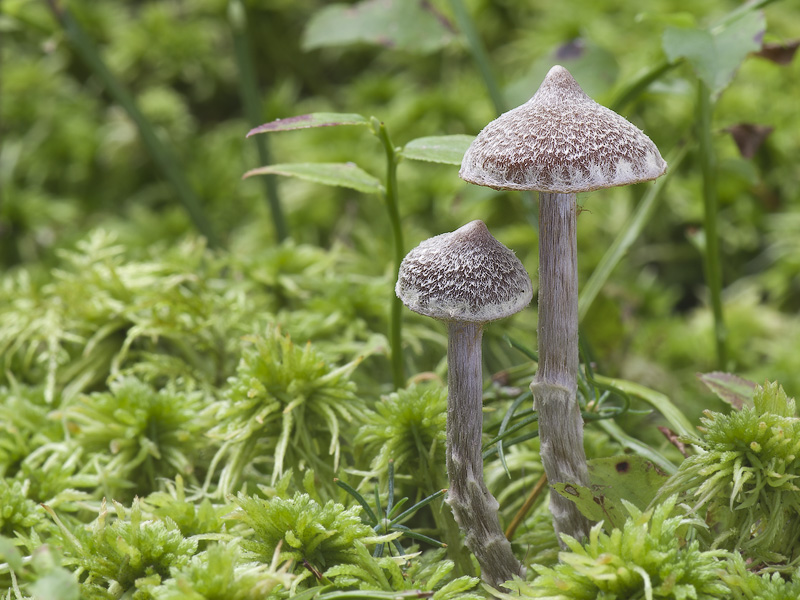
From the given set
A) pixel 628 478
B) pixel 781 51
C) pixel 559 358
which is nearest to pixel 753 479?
pixel 628 478

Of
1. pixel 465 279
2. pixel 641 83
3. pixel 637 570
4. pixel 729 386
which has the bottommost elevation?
pixel 637 570

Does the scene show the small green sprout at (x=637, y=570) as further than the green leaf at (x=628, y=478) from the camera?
No

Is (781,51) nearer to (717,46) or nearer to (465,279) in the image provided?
(717,46)

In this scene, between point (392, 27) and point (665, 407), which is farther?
point (392, 27)

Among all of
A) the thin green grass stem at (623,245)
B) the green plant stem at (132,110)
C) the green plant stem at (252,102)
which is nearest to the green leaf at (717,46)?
the thin green grass stem at (623,245)

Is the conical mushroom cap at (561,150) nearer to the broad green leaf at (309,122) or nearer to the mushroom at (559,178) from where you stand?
the mushroom at (559,178)

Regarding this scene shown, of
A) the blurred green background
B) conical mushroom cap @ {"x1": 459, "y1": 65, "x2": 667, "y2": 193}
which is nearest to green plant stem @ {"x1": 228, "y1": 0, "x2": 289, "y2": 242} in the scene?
the blurred green background
